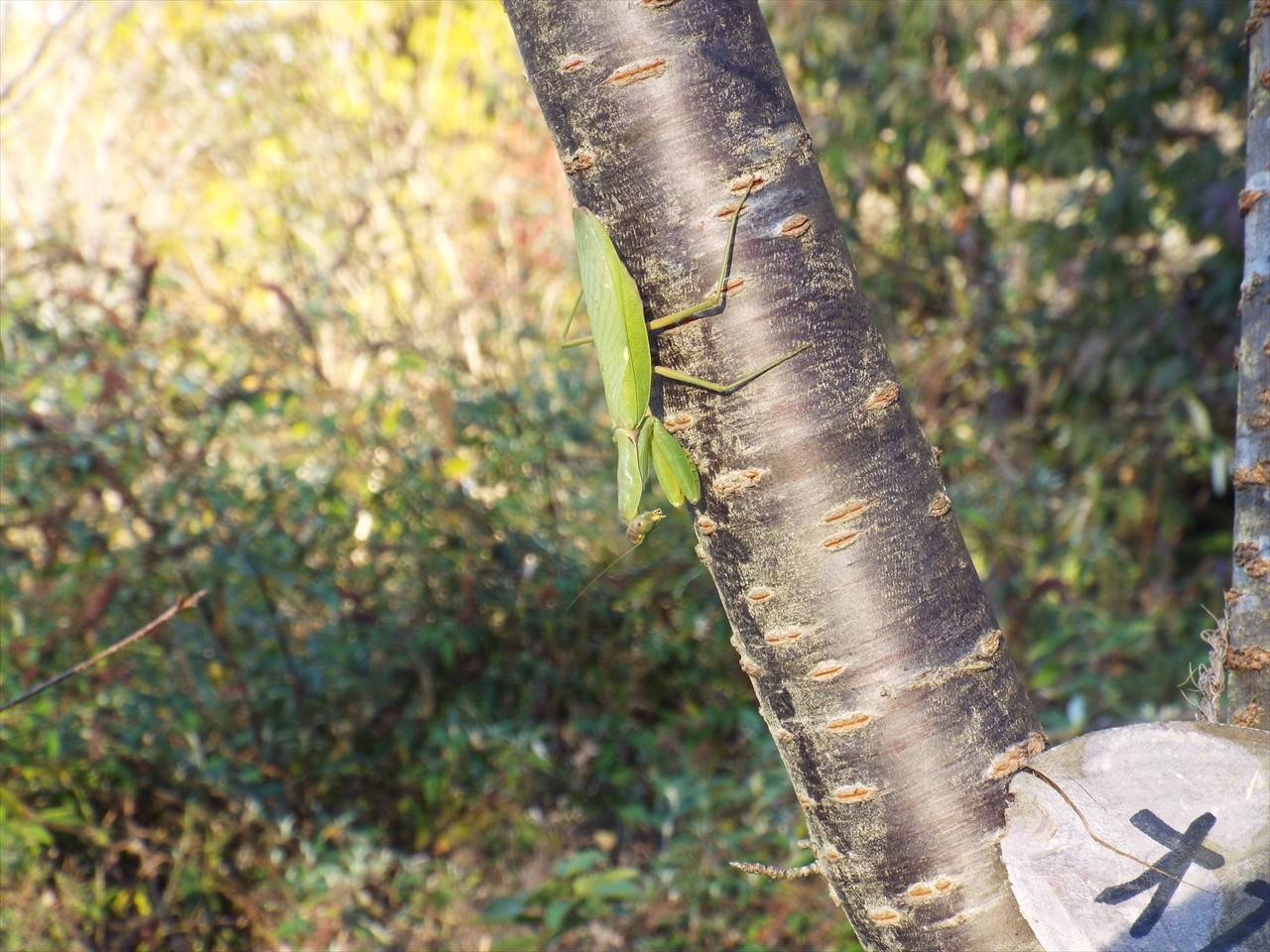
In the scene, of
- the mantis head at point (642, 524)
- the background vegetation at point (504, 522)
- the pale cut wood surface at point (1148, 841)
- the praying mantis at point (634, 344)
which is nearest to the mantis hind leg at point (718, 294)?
the praying mantis at point (634, 344)

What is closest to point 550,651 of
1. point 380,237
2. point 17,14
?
point 380,237

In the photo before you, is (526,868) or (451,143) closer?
(526,868)

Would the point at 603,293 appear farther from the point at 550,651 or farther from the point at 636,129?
the point at 550,651

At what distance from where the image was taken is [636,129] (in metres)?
0.72

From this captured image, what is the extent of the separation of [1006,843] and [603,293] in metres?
0.52

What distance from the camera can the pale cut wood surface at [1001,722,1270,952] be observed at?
0.71 metres

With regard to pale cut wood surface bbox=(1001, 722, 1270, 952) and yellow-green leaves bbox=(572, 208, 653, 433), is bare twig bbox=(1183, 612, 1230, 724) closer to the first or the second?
pale cut wood surface bbox=(1001, 722, 1270, 952)

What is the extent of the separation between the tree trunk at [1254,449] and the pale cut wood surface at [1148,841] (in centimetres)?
11

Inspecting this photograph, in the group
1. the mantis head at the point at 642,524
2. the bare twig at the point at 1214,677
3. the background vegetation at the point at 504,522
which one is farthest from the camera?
the background vegetation at the point at 504,522

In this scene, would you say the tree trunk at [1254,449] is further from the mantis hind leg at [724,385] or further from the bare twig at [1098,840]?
the mantis hind leg at [724,385]

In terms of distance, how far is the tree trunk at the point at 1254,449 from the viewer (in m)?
0.84

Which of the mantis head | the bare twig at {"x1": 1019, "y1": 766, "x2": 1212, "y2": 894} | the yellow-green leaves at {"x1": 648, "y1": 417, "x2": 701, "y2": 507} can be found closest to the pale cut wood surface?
the bare twig at {"x1": 1019, "y1": 766, "x2": 1212, "y2": 894}

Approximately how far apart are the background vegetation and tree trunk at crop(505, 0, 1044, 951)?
4.09ft

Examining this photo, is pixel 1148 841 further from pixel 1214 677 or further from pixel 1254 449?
pixel 1254 449
